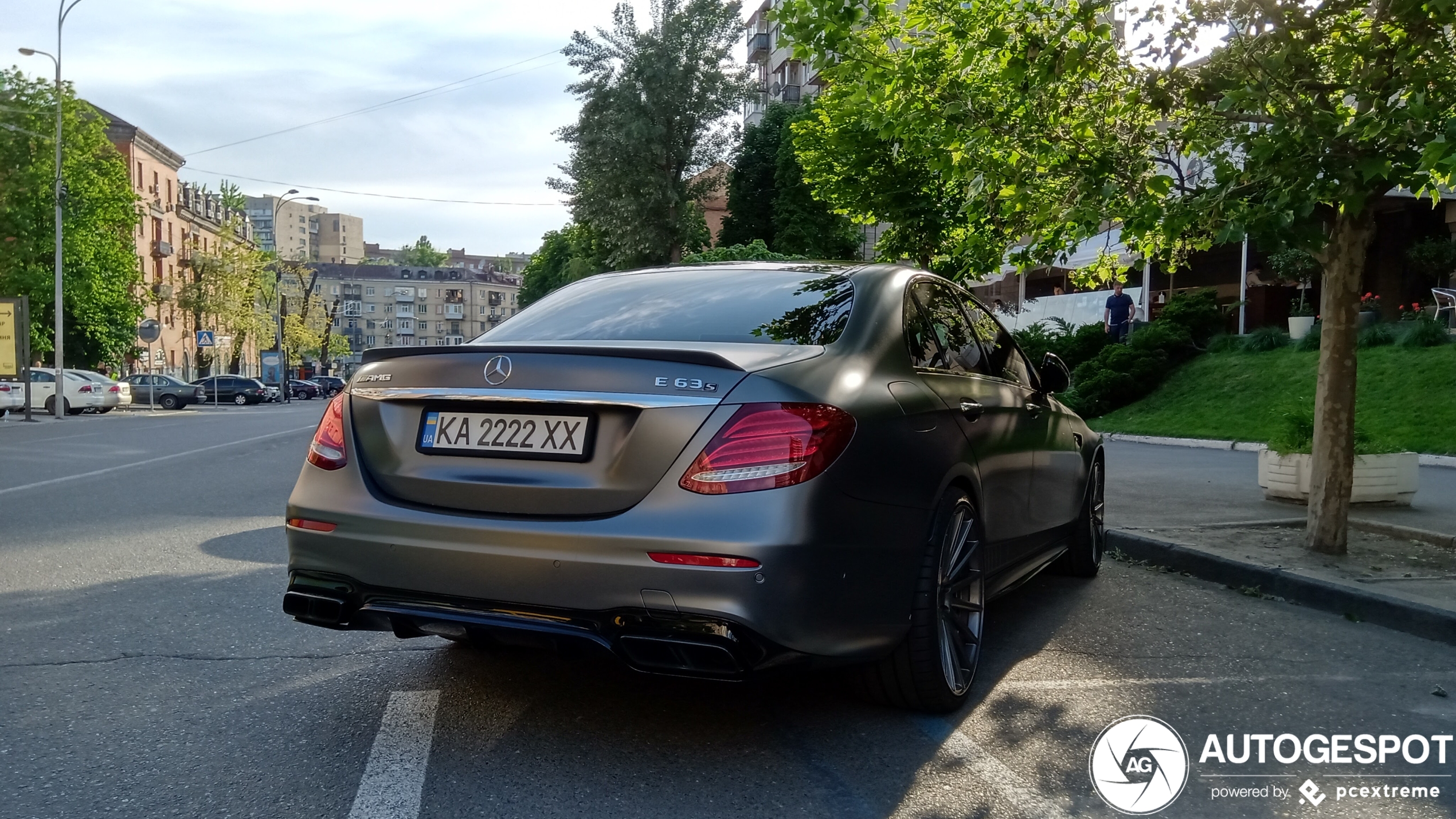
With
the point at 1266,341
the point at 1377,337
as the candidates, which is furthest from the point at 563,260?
the point at 1377,337

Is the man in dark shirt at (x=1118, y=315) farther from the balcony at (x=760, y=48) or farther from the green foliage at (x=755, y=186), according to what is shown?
the balcony at (x=760, y=48)

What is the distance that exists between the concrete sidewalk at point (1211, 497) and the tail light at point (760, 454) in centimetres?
534

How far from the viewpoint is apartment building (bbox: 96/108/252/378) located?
70.6 metres

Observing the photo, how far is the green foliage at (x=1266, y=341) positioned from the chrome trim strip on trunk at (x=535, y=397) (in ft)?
62.7

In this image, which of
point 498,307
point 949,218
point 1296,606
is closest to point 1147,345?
point 949,218

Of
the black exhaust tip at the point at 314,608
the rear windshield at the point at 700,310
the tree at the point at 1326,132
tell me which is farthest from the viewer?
the tree at the point at 1326,132

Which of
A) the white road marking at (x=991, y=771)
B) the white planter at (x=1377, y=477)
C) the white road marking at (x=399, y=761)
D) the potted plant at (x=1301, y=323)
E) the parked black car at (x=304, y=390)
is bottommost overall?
the parked black car at (x=304, y=390)

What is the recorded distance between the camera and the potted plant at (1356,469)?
9195 millimetres

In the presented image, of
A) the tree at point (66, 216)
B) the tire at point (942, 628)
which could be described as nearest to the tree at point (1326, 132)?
the tire at point (942, 628)

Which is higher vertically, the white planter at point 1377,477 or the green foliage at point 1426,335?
the green foliage at point 1426,335

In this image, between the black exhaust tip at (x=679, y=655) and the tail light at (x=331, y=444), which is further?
the tail light at (x=331, y=444)

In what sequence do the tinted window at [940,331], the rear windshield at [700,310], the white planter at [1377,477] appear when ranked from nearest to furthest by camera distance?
the rear windshield at [700,310], the tinted window at [940,331], the white planter at [1377,477]

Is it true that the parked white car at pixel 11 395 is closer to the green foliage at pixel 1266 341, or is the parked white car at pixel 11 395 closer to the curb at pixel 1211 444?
the curb at pixel 1211 444

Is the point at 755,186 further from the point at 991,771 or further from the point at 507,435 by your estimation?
the point at 991,771
